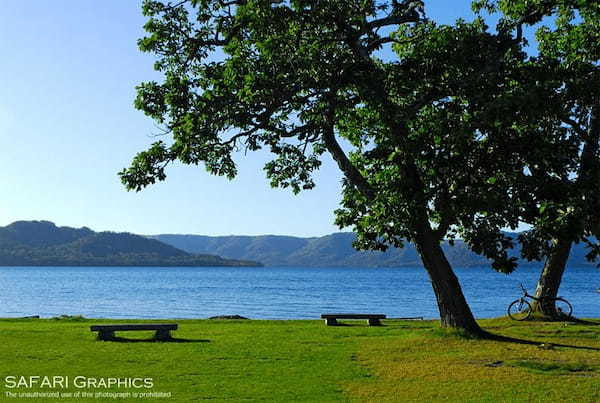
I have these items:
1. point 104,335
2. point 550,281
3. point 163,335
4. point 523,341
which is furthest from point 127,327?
point 550,281

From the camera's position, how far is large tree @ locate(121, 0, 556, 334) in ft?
62.2

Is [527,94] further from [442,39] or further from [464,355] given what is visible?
[464,355]

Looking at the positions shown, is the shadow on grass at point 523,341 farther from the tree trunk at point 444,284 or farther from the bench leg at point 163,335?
the bench leg at point 163,335

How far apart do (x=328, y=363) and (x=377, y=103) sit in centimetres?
828

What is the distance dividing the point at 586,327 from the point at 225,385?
714 inches

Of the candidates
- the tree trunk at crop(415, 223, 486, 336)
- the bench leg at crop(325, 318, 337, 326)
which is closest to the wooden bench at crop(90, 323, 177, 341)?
the bench leg at crop(325, 318, 337, 326)

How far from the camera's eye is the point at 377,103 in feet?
66.3

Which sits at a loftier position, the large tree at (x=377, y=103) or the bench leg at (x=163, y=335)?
the large tree at (x=377, y=103)

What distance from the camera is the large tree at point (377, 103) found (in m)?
19.0

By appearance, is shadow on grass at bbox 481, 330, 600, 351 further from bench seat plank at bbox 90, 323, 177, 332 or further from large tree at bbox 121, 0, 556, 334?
bench seat plank at bbox 90, 323, 177, 332

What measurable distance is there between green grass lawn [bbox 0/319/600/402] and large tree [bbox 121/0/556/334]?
317cm

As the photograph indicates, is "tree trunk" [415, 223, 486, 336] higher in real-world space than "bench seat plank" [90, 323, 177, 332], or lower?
higher

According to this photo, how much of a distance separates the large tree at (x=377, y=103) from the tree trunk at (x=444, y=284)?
43mm

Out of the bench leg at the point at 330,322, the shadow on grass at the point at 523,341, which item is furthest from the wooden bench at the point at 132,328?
the shadow on grass at the point at 523,341
